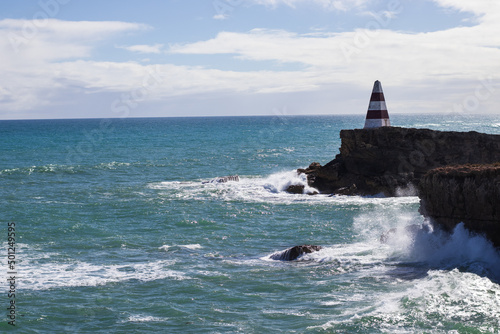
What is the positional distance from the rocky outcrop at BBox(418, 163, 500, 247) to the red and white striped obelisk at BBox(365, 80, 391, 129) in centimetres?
1679

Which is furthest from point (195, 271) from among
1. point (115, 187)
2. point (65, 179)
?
point (65, 179)

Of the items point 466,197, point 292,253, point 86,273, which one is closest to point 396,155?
point 292,253

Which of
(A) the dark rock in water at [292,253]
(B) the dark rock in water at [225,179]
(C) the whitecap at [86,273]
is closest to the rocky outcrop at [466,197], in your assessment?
(A) the dark rock in water at [292,253]

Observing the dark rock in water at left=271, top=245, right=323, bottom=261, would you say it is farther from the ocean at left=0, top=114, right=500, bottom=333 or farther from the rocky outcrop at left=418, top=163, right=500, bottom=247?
the rocky outcrop at left=418, top=163, right=500, bottom=247

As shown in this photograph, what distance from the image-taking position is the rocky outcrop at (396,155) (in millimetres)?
30531

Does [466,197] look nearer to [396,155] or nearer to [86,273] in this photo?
[86,273]

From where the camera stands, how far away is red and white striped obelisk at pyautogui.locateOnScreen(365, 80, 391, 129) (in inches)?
1344

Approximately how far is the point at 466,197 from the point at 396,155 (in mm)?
15273

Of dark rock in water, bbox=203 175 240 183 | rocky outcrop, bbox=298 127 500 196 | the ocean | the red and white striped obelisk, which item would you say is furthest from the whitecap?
dark rock in water, bbox=203 175 240 183

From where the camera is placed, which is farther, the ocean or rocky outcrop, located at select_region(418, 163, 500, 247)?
rocky outcrop, located at select_region(418, 163, 500, 247)

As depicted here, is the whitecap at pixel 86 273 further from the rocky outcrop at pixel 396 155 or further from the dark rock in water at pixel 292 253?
the rocky outcrop at pixel 396 155

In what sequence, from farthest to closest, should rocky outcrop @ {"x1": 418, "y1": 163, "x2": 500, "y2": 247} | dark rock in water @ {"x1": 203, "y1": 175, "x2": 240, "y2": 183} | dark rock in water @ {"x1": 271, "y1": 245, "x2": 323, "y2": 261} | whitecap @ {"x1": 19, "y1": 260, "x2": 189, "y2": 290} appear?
dark rock in water @ {"x1": 203, "y1": 175, "x2": 240, "y2": 183} < dark rock in water @ {"x1": 271, "y1": 245, "x2": 323, "y2": 261} < whitecap @ {"x1": 19, "y1": 260, "x2": 189, "y2": 290} < rocky outcrop @ {"x1": 418, "y1": 163, "x2": 500, "y2": 247}

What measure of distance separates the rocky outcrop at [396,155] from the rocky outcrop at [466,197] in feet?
43.7

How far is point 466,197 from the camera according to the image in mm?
16312
